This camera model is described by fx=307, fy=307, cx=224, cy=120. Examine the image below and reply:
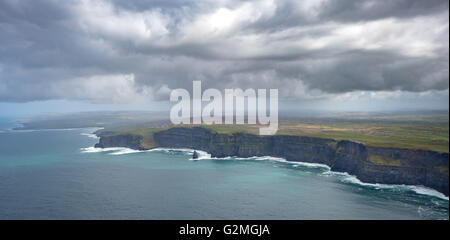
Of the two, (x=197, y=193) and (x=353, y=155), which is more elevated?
(x=353, y=155)

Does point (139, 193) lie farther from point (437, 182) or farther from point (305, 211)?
point (437, 182)

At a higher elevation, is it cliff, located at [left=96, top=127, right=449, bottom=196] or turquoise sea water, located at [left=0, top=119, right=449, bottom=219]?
cliff, located at [left=96, top=127, right=449, bottom=196]

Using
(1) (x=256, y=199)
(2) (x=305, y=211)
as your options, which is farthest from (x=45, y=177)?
(2) (x=305, y=211)

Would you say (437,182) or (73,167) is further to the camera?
(73,167)

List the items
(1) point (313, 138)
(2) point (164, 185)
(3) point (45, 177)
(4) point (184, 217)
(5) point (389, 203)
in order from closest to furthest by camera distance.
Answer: (4) point (184, 217) < (5) point (389, 203) < (2) point (164, 185) < (3) point (45, 177) < (1) point (313, 138)

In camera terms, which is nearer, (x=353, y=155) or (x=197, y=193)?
(x=197, y=193)
